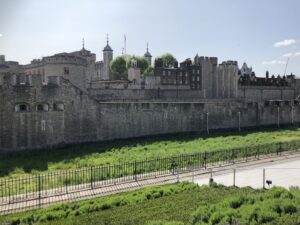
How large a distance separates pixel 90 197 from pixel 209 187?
5559mm

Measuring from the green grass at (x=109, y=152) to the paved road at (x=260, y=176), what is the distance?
6.28 meters

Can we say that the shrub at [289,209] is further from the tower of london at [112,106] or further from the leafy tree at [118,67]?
the leafy tree at [118,67]

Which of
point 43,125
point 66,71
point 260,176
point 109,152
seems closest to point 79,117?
point 43,125

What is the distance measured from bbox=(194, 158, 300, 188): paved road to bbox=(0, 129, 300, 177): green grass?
20.6 feet

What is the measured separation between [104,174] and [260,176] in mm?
8811

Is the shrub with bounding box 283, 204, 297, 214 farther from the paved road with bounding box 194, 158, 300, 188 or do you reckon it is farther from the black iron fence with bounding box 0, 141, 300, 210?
the black iron fence with bounding box 0, 141, 300, 210

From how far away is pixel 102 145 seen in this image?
33281mm

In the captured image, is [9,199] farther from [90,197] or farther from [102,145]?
[102,145]

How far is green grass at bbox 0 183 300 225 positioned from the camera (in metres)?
11.5

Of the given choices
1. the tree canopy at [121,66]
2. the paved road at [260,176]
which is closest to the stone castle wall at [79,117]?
the paved road at [260,176]

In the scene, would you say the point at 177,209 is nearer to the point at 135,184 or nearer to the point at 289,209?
the point at 289,209

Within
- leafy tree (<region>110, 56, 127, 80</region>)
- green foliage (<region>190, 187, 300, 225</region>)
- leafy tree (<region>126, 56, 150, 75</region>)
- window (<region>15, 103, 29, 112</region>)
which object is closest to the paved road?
green foliage (<region>190, 187, 300, 225</region>)

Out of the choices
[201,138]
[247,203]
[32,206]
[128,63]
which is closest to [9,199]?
[32,206]

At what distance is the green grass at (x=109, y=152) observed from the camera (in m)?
24.3
